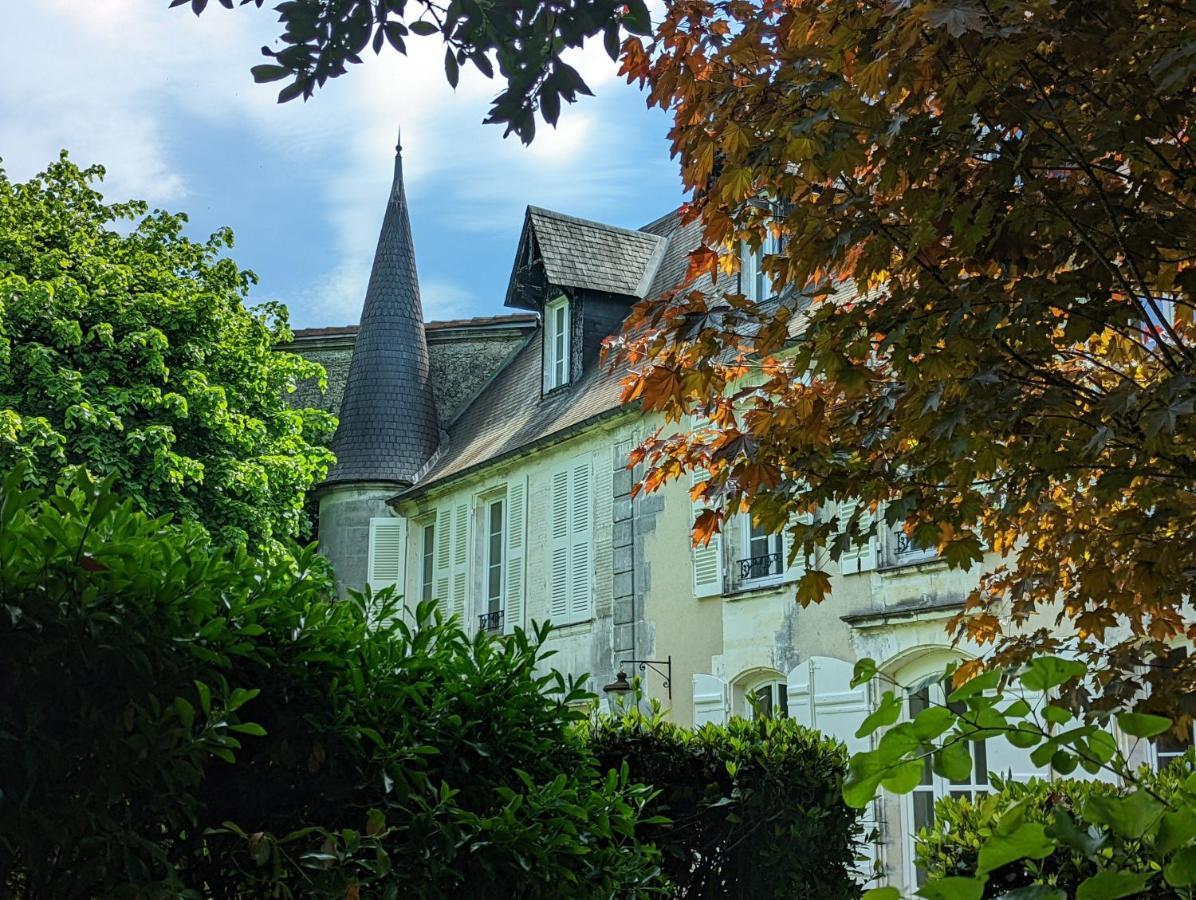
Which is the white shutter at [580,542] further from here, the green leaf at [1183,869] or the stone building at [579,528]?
the green leaf at [1183,869]

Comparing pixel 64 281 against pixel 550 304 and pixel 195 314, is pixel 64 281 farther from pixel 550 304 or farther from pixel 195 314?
pixel 550 304

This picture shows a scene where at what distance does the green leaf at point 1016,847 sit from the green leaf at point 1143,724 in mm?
211

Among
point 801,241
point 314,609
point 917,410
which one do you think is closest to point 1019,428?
point 917,410

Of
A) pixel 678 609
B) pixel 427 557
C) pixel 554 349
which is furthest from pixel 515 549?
pixel 678 609

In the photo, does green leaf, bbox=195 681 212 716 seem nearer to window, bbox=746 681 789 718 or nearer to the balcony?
window, bbox=746 681 789 718

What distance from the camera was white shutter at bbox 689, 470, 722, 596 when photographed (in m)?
14.9

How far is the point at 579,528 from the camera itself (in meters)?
17.7

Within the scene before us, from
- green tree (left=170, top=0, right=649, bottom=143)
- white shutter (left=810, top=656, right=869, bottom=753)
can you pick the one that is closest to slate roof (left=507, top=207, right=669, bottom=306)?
white shutter (left=810, top=656, right=869, bottom=753)

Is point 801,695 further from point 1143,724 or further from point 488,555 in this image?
point 1143,724

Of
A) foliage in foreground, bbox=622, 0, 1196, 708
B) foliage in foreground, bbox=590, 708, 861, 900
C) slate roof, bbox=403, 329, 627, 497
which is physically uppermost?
slate roof, bbox=403, 329, 627, 497

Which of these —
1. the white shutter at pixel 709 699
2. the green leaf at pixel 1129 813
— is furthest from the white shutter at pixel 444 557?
the green leaf at pixel 1129 813

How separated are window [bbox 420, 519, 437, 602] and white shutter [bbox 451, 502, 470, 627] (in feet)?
2.86

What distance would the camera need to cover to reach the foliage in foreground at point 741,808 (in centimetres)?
615

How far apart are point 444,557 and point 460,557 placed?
68 centimetres
